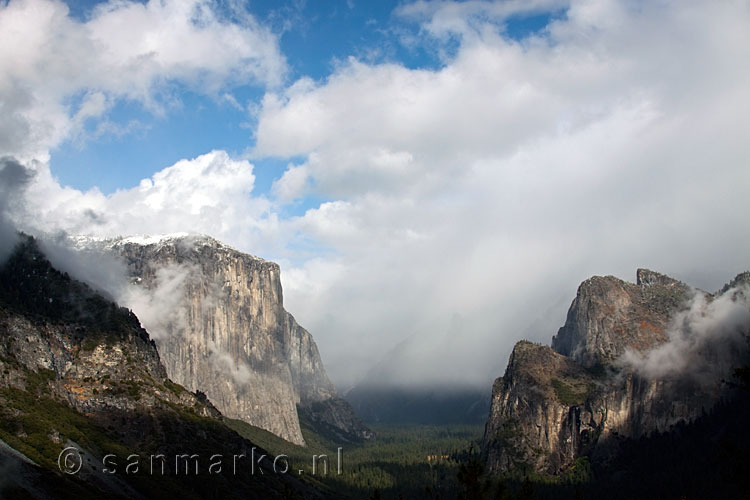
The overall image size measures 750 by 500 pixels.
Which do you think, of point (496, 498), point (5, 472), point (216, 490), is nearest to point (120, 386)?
point (216, 490)

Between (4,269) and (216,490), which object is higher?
(4,269)

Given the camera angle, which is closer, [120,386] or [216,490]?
[216,490]

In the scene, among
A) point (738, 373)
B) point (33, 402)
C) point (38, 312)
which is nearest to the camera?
point (738, 373)

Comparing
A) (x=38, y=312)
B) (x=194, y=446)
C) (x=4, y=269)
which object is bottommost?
(x=194, y=446)

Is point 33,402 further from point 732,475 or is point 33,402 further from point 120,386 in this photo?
point 732,475

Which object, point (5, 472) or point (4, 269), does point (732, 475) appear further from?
point (4, 269)

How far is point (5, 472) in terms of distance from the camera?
113312mm

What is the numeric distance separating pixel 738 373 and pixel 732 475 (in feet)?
27.2

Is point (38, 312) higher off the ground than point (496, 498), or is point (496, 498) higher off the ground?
point (38, 312)

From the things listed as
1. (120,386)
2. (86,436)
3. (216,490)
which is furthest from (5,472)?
(120,386)

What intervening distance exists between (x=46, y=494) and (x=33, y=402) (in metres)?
49.4

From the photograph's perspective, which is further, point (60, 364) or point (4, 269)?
point (4, 269)

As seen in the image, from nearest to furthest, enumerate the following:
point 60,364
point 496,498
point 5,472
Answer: point 496,498, point 5,472, point 60,364

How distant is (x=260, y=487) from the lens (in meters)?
185
